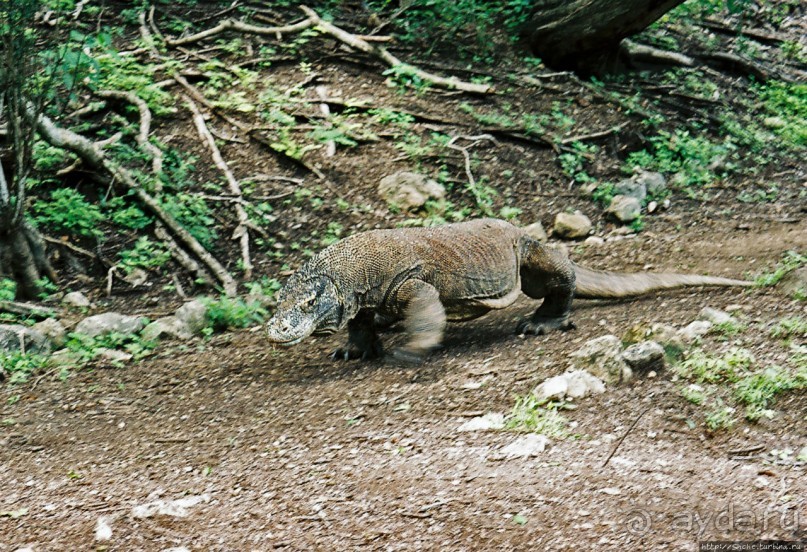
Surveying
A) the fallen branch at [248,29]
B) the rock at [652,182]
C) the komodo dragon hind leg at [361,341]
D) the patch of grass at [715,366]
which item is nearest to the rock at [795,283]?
the patch of grass at [715,366]

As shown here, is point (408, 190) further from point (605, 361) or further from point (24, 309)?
point (605, 361)

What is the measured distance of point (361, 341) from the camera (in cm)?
455

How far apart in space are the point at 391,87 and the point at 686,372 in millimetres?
5698

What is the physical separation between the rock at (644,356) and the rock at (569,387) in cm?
18

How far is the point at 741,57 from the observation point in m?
10.7

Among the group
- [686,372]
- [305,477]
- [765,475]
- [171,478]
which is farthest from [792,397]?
[171,478]

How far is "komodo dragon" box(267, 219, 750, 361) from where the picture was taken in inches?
164

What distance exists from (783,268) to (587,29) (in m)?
4.52

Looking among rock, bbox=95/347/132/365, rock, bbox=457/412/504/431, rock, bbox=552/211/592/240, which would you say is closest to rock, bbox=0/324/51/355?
rock, bbox=95/347/132/365

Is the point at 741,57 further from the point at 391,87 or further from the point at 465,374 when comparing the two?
the point at 465,374

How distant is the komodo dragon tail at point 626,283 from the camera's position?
529cm

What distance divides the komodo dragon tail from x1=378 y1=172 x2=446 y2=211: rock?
2164 millimetres

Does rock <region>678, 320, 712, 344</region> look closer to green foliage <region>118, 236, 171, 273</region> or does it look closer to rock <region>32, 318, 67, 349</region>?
rock <region>32, 318, 67, 349</region>

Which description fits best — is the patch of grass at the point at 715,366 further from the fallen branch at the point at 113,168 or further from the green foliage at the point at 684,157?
the green foliage at the point at 684,157
